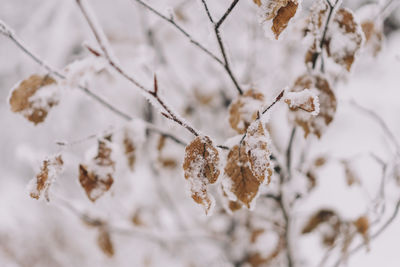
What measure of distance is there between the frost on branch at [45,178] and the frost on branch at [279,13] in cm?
41

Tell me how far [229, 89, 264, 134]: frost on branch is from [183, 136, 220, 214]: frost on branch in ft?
0.64

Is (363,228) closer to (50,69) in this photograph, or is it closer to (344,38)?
(344,38)

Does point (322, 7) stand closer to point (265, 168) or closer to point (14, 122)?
point (265, 168)

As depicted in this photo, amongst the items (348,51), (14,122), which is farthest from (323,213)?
(14,122)

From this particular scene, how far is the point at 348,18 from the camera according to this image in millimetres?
552

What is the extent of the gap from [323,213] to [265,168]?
644mm

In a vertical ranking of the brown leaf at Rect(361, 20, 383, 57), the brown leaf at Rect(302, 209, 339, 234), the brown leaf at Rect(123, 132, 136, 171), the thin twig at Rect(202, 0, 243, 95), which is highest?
the brown leaf at Rect(361, 20, 383, 57)

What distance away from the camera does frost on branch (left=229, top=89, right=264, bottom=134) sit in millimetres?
611

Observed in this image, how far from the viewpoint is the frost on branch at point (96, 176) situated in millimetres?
573

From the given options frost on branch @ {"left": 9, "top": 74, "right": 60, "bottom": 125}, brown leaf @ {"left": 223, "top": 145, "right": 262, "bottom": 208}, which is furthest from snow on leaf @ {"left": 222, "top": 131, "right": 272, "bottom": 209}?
frost on branch @ {"left": 9, "top": 74, "right": 60, "bottom": 125}

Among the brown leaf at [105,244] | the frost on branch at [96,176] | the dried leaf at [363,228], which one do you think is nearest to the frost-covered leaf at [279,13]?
the frost on branch at [96,176]

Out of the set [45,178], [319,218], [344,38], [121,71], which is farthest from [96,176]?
[319,218]

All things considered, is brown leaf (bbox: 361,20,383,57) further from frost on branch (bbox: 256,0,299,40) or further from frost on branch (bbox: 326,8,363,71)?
frost on branch (bbox: 256,0,299,40)

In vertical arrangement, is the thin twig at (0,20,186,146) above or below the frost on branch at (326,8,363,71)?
below
